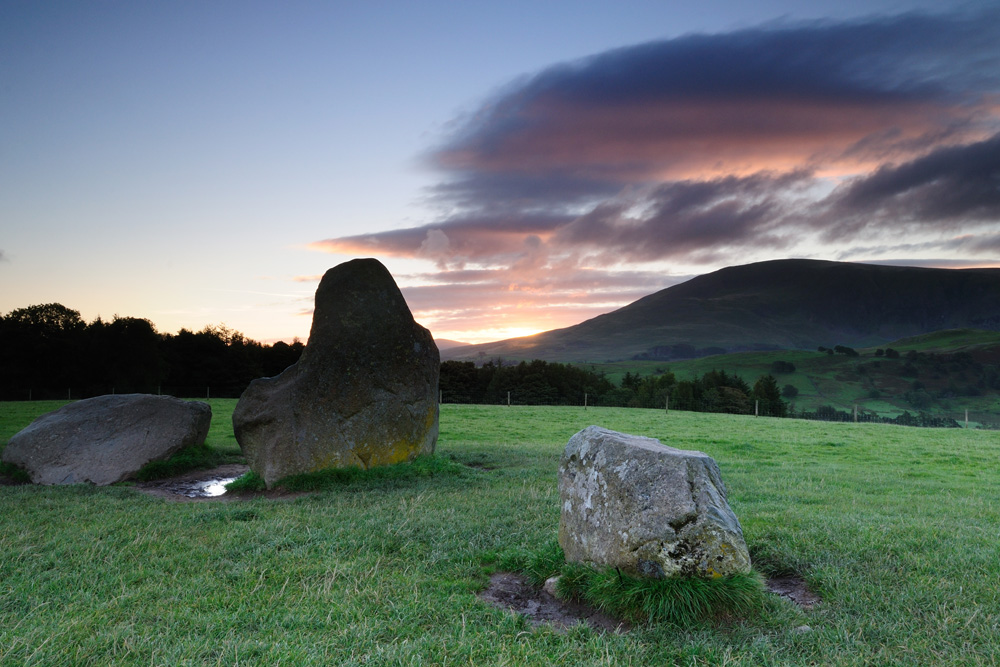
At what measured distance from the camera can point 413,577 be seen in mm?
6695

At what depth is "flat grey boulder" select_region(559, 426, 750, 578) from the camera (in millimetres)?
5723

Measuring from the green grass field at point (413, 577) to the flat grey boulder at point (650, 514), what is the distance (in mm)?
603

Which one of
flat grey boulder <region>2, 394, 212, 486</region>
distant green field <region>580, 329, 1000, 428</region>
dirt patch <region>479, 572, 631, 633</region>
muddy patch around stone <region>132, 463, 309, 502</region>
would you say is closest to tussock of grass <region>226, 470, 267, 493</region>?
muddy patch around stone <region>132, 463, 309, 502</region>

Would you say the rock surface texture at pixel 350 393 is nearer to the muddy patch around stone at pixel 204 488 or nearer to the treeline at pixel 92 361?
the muddy patch around stone at pixel 204 488

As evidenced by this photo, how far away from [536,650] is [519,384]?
62182 millimetres

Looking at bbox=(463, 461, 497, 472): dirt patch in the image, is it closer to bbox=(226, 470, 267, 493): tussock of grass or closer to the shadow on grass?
the shadow on grass

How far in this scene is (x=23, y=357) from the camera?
54031mm

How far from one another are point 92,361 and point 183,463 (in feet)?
169

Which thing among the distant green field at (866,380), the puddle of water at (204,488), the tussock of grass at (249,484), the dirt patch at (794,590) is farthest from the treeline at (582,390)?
the dirt patch at (794,590)

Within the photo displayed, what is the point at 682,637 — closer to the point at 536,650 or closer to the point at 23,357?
the point at 536,650

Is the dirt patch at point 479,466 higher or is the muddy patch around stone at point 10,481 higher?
the muddy patch around stone at point 10,481

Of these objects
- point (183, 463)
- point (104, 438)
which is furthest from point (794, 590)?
point (104, 438)

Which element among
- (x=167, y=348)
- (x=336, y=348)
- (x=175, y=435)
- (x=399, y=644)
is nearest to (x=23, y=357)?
(x=167, y=348)

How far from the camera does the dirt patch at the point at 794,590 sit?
6336mm
